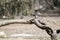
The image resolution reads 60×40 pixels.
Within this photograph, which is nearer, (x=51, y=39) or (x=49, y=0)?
(x=51, y=39)

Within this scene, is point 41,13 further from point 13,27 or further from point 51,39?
point 51,39

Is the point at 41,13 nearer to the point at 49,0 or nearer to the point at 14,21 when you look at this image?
the point at 49,0

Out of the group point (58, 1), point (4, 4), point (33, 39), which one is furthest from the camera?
point (4, 4)

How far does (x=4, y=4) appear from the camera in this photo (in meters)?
2.51

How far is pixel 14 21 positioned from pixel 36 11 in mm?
697

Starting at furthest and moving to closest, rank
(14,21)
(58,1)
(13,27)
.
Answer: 1. (58,1)
2. (14,21)
3. (13,27)

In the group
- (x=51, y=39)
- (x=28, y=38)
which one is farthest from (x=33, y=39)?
(x=51, y=39)

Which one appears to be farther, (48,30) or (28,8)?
(28,8)

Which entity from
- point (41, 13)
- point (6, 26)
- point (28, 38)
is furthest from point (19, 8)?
point (28, 38)

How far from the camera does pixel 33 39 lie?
1266 mm

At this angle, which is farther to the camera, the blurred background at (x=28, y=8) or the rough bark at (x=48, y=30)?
the blurred background at (x=28, y=8)

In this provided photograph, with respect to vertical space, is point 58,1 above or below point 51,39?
above

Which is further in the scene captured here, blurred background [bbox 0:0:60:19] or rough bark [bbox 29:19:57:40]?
blurred background [bbox 0:0:60:19]

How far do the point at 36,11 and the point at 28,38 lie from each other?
1.18 meters
